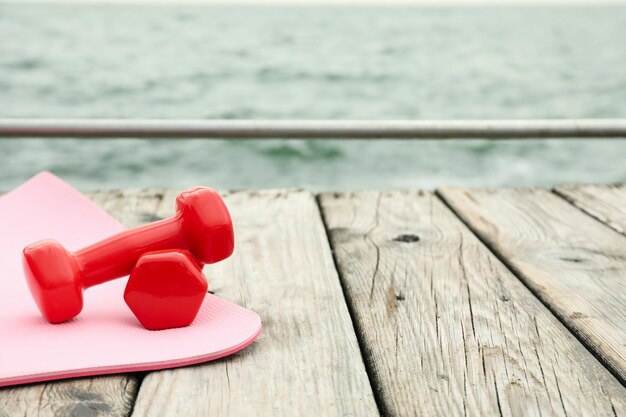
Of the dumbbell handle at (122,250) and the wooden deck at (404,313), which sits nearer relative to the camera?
the wooden deck at (404,313)

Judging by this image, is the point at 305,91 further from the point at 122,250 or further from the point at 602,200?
the point at 122,250

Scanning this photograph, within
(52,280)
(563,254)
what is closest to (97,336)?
(52,280)

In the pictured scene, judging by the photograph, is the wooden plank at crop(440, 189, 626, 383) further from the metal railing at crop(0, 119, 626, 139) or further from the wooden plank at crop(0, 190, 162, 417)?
the wooden plank at crop(0, 190, 162, 417)

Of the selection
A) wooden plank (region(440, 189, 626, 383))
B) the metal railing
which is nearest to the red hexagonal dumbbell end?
wooden plank (region(440, 189, 626, 383))

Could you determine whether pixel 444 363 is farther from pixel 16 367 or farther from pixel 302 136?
pixel 302 136

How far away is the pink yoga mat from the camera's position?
769mm

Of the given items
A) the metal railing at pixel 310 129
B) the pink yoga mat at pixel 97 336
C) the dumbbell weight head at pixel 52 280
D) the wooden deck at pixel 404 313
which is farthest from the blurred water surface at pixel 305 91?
the dumbbell weight head at pixel 52 280

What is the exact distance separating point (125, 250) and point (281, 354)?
220 millimetres

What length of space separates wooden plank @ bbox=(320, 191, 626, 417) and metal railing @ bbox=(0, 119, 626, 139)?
33cm

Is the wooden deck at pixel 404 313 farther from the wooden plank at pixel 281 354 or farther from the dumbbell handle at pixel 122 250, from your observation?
the dumbbell handle at pixel 122 250

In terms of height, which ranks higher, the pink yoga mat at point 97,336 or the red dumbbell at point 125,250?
the red dumbbell at point 125,250

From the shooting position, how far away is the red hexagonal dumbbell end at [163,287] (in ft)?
2.76

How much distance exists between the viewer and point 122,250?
0.88m

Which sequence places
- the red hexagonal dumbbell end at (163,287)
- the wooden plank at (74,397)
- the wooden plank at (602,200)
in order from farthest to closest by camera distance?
1. the wooden plank at (602,200)
2. the red hexagonal dumbbell end at (163,287)
3. the wooden plank at (74,397)
